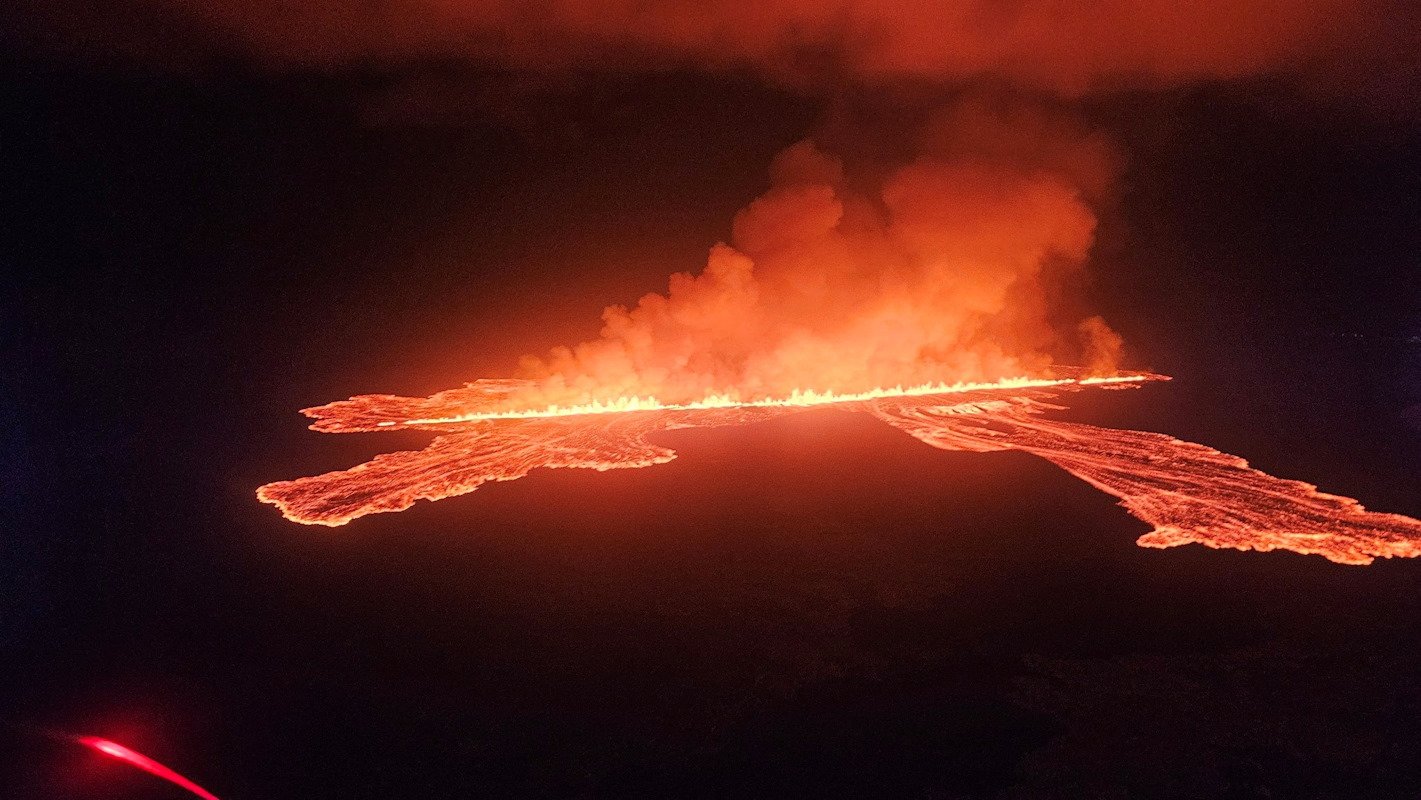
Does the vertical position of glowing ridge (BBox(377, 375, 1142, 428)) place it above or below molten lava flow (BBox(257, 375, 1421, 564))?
above

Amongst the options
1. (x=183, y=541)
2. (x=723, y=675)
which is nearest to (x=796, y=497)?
(x=723, y=675)

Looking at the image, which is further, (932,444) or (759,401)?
(759,401)

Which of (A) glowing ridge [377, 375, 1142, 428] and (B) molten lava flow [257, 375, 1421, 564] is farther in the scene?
(A) glowing ridge [377, 375, 1142, 428]

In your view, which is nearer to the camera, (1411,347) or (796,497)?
(796,497)

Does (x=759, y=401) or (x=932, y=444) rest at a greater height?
(x=759, y=401)

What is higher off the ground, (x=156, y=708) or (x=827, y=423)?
(x=827, y=423)

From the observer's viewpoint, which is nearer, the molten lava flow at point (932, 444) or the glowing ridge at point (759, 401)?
the molten lava flow at point (932, 444)

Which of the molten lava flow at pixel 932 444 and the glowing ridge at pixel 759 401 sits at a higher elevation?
the glowing ridge at pixel 759 401

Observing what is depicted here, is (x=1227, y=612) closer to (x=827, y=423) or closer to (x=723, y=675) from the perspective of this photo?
(x=723, y=675)
